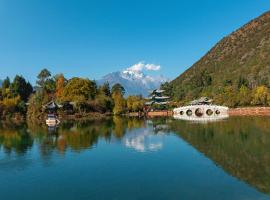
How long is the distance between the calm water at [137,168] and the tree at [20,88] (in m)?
58.9

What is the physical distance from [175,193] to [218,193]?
2430 mm

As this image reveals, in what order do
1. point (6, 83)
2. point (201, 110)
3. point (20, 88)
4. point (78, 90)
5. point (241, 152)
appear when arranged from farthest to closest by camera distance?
point (201, 110) → point (6, 83) → point (20, 88) → point (78, 90) → point (241, 152)

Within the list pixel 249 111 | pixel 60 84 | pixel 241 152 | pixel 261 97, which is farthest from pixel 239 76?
pixel 241 152

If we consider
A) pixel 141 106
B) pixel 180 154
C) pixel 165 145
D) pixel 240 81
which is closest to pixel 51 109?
pixel 141 106

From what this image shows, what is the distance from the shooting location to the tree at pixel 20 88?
98.8 metres

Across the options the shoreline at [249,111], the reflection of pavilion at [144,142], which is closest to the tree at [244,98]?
the shoreline at [249,111]

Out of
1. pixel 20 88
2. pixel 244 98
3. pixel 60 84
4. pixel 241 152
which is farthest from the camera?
pixel 60 84

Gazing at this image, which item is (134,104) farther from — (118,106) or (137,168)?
(137,168)

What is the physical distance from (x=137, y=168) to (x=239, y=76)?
98.6 metres

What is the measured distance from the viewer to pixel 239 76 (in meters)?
117

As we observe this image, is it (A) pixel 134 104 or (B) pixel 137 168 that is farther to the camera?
(A) pixel 134 104

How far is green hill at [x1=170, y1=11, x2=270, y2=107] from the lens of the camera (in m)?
98.2

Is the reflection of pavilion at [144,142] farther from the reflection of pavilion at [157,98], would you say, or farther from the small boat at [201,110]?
A: the reflection of pavilion at [157,98]

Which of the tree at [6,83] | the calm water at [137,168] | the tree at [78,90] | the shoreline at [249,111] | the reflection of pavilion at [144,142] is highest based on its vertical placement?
the tree at [6,83]
